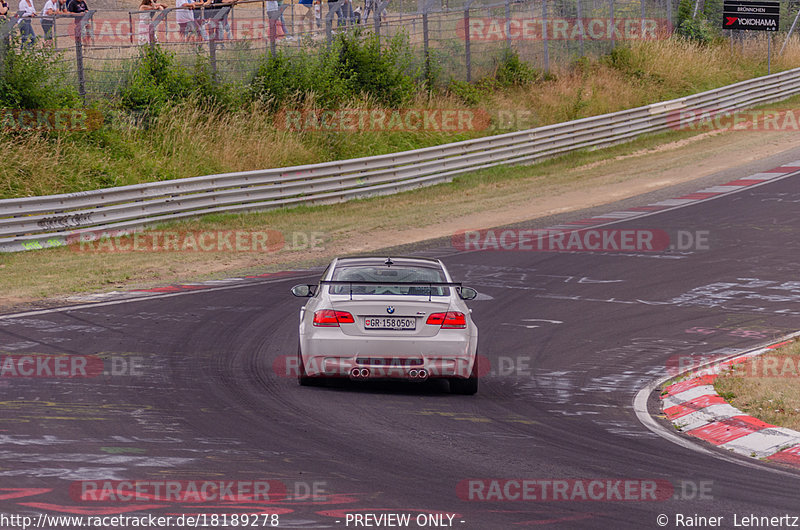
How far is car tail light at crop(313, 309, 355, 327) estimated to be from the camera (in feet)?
33.0

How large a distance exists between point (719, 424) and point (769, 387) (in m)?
1.32

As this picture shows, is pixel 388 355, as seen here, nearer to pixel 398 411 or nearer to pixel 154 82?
pixel 398 411

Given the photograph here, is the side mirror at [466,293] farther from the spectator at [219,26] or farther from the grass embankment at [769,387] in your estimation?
the spectator at [219,26]

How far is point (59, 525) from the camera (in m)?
5.94

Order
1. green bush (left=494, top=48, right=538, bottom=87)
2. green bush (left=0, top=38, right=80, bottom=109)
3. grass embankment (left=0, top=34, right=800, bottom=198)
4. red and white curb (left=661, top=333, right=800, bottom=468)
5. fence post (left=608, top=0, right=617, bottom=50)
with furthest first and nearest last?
1. fence post (left=608, top=0, right=617, bottom=50)
2. green bush (left=494, top=48, right=538, bottom=87)
3. green bush (left=0, top=38, right=80, bottom=109)
4. grass embankment (left=0, top=34, right=800, bottom=198)
5. red and white curb (left=661, top=333, right=800, bottom=468)

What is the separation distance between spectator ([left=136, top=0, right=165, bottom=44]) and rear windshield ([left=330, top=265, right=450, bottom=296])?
17.0 m

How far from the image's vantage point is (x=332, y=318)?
Result: 33.1 ft

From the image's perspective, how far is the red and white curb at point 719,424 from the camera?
8.33m

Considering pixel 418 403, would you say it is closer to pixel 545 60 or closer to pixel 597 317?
pixel 597 317

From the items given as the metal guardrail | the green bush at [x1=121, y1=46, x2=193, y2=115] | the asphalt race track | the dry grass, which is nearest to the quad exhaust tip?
the asphalt race track

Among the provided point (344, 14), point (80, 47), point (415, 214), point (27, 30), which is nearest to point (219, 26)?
point (80, 47)

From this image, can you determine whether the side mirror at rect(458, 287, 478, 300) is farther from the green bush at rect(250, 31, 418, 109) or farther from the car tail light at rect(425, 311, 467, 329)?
the green bush at rect(250, 31, 418, 109)

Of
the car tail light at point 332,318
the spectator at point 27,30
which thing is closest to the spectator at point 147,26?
the spectator at point 27,30

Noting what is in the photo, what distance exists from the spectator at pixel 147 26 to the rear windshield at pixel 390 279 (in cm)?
1704
